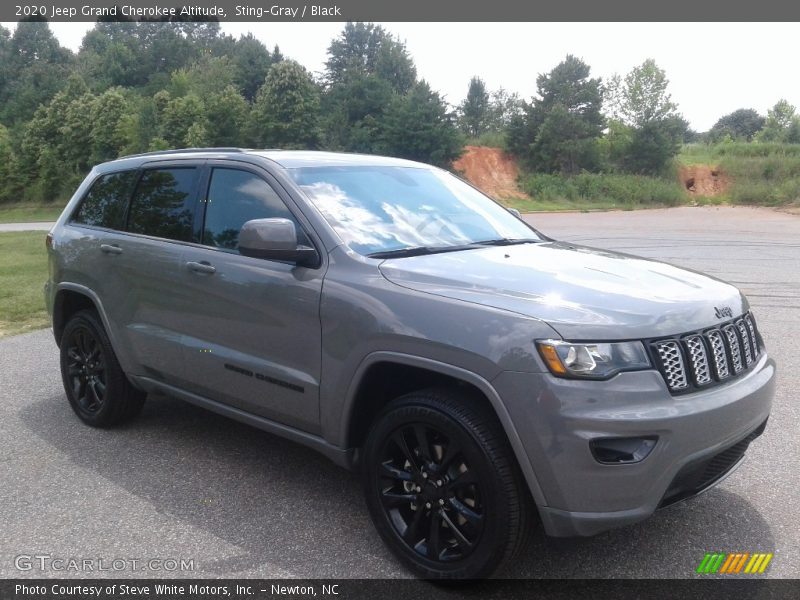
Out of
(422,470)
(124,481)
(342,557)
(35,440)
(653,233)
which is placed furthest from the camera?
(653,233)

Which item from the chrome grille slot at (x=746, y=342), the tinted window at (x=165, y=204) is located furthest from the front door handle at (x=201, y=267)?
the chrome grille slot at (x=746, y=342)

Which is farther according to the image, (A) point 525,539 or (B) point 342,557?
(B) point 342,557

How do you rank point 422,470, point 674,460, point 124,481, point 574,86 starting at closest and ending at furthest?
point 674,460 < point 422,470 < point 124,481 < point 574,86

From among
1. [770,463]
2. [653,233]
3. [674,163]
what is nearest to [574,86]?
[674,163]

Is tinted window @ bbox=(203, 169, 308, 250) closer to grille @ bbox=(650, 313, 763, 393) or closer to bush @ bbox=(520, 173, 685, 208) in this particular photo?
grille @ bbox=(650, 313, 763, 393)

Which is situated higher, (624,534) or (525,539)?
(525,539)

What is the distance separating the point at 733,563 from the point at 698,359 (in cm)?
101

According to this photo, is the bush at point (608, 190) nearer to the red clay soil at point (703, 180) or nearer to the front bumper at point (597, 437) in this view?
the red clay soil at point (703, 180)

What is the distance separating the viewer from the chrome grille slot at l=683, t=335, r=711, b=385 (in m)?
2.86

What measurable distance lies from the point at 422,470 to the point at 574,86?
58.3 meters

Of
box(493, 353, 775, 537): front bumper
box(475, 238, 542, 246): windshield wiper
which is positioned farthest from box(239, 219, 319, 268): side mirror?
box(493, 353, 775, 537): front bumper

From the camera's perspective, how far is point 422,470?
3092 millimetres

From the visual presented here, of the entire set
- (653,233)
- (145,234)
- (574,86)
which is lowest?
(653,233)

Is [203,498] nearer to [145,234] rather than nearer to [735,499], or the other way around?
[145,234]
